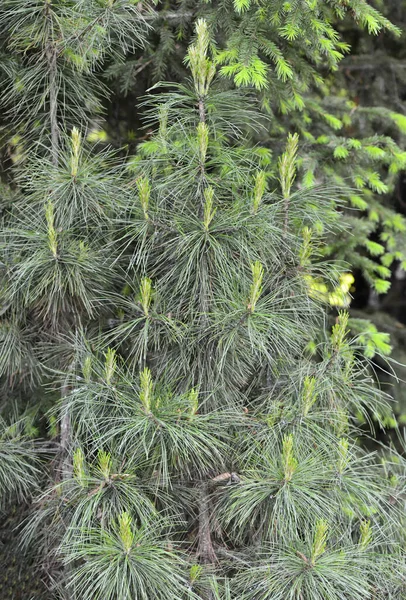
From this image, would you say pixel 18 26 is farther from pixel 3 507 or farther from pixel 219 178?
pixel 3 507

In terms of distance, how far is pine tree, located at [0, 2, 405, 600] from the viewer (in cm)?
165

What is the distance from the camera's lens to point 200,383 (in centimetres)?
180

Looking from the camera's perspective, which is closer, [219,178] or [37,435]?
[219,178]

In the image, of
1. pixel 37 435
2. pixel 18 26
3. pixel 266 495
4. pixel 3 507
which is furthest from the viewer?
pixel 37 435

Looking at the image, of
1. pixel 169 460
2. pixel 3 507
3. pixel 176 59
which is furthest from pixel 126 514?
pixel 176 59

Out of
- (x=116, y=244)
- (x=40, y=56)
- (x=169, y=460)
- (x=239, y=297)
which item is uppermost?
(x=40, y=56)

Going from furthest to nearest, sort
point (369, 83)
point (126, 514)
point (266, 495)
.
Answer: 1. point (369, 83)
2. point (266, 495)
3. point (126, 514)

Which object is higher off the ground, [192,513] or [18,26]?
[18,26]

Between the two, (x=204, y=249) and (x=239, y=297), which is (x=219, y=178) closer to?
(x=204, y=249)

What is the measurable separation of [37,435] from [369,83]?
250 centimetres

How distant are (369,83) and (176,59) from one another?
4.50 feet

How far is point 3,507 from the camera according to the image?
86.5 inches

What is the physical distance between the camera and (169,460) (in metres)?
1.79

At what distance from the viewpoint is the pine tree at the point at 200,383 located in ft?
5.41
